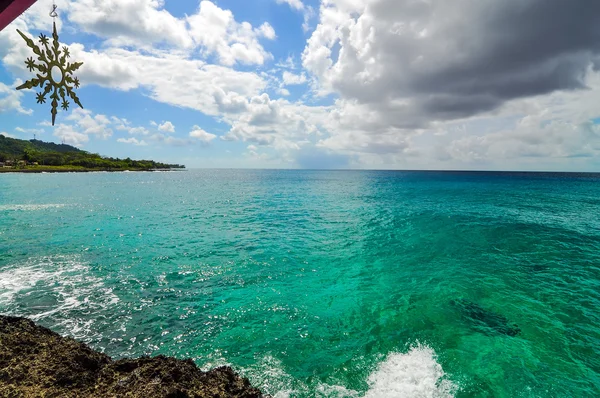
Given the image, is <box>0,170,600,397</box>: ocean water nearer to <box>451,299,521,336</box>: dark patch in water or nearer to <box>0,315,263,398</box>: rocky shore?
<box>451,299,521,336</box>: dark patch in water

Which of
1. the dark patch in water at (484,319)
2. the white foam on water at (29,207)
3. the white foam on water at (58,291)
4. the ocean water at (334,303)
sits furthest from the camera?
the white foam on water at (29,207)

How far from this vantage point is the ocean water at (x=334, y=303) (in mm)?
10992

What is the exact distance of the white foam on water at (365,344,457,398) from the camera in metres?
9.83

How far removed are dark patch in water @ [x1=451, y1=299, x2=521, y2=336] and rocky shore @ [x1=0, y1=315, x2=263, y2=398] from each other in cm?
1244

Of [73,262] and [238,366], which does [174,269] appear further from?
[238,366]

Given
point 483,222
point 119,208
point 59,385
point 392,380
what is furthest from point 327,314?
point 119,208

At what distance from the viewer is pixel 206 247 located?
1084 inches

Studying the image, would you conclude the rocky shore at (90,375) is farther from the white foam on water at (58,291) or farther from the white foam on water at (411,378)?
the white foam on water at (411,378)

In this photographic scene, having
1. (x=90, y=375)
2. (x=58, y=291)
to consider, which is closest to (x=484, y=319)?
(x=90, y=375)

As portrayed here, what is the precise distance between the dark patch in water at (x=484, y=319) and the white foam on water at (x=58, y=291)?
19273 millimetres

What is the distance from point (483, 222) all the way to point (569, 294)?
25.9 m

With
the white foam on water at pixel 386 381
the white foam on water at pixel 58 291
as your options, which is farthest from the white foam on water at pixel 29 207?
the white foam on water at pixel 386 381

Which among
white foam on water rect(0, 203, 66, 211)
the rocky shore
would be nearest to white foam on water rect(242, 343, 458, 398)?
the rocky shore

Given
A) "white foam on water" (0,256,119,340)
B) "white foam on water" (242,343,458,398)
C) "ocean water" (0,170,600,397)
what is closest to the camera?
"white foam on water" (242,343,458,398)
